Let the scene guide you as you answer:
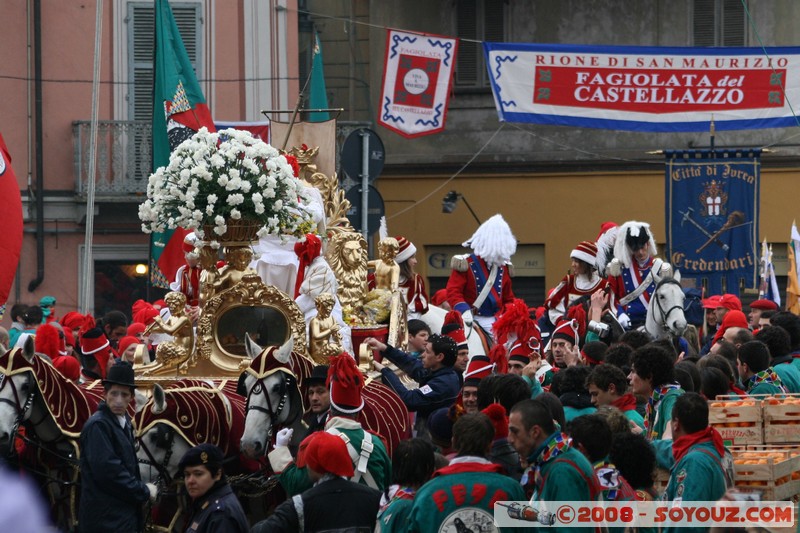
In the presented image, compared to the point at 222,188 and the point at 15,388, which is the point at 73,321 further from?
the point at 15,388

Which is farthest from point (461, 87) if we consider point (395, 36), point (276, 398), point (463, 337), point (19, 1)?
point (276, 398)

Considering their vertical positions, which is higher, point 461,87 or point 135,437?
point 461,87

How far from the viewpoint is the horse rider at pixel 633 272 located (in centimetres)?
1537

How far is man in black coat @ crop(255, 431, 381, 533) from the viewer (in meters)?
7.19

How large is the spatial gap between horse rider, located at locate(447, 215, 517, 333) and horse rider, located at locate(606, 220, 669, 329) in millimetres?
1709

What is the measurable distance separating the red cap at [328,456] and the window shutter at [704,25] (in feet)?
76.7

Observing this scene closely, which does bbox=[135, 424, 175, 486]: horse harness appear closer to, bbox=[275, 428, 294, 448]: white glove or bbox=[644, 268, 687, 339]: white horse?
bbox=[275, 428, 294, 448]: white glove

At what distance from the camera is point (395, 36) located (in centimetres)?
2378

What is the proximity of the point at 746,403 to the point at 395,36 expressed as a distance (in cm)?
1554

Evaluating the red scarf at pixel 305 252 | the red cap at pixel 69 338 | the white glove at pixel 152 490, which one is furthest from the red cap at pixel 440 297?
the white glove at pixel 152 490

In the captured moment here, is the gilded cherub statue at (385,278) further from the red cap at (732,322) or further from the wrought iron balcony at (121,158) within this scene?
the wrought iron balcony at (121,158)

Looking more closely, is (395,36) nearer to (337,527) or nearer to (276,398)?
(276,398)

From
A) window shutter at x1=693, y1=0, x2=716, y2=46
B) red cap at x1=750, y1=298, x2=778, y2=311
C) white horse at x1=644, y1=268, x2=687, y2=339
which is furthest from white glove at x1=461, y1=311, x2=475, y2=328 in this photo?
window shutter at x1=693, y1=0, x2=716, y2=46

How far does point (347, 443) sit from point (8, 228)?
5252 mm
